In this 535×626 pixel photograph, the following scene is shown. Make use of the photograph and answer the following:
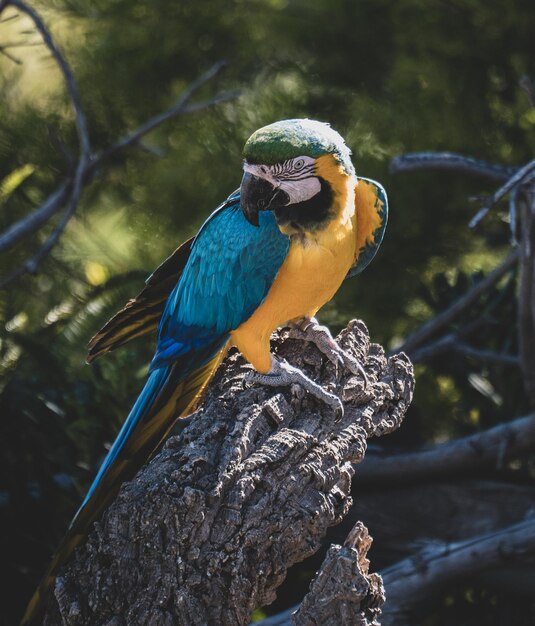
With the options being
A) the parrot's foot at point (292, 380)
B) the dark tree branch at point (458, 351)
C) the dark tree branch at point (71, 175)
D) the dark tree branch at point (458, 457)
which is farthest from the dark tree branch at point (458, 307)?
the parrot's foot at point (292, 380)

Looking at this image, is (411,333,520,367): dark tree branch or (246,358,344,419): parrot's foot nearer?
(246,358,344,419): parrot's foot

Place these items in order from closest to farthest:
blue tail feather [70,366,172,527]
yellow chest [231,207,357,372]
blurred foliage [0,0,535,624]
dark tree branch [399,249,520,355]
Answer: blue tail feather [70,366,172,527], yellow chest [231,207,357,372], dark tree branch [399,249,520,355], blurred foliage [0,0,535,624]

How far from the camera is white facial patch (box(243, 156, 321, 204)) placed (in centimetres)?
202

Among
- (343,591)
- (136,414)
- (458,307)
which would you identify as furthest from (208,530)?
(458,307)

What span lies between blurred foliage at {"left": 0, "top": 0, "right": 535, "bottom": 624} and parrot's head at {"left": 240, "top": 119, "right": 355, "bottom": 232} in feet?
4.07

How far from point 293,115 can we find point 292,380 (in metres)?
2.21

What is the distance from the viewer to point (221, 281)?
217 centimetres

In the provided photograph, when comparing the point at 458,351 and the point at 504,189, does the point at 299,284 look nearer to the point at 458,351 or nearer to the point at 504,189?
the point at 504,189

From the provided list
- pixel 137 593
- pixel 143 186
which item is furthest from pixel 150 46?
pixel 137 593

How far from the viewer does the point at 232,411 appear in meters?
1.99

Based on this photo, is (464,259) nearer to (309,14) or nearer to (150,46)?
(309,14)

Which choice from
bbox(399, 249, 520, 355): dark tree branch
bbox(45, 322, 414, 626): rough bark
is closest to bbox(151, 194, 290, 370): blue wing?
bbox(45, 322, 414, 626): rough bark

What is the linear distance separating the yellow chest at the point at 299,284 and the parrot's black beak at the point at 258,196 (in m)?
0.09

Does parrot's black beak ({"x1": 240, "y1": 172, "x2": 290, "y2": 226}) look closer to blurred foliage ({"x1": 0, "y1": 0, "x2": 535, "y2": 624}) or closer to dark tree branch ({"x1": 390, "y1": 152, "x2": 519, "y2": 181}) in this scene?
dark tree branch ({"x1": 390, "y1": 152, "x2": 519, "y2": 181})
